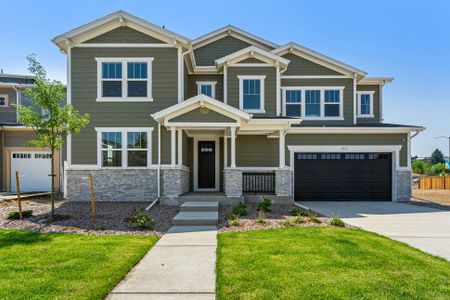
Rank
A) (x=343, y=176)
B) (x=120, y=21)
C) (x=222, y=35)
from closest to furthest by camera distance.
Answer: (x=120, y=21) → (x=343, y=176) → (x=222, y=35)

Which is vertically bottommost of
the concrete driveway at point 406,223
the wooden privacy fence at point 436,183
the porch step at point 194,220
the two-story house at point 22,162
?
the wooden privacy fence at point 436,183

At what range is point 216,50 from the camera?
1759 centimetres

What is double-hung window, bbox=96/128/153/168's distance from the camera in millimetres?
13500

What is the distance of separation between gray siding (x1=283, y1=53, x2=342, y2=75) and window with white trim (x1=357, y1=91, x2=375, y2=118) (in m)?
2.88

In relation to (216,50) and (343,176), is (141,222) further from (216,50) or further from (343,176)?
(216,50)

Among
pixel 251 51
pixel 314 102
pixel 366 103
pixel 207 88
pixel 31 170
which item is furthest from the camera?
pixel 31 170

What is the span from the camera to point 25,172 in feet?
64.9

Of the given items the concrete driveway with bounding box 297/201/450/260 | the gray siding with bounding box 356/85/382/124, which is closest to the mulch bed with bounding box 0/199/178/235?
the concrete driveway with bounding box 297/201/450/260

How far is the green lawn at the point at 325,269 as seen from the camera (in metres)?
4.27

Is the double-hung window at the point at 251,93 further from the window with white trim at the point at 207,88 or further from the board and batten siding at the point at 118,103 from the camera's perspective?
the board and batten siding at the point at 118,103

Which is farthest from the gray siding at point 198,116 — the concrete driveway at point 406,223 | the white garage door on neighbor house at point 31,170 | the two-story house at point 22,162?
the white garage door on neighbor house at point 31,170

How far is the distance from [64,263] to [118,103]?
910 centimetres

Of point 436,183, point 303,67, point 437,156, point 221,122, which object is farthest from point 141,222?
point 437,156

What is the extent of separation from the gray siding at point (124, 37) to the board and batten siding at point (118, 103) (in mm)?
337
